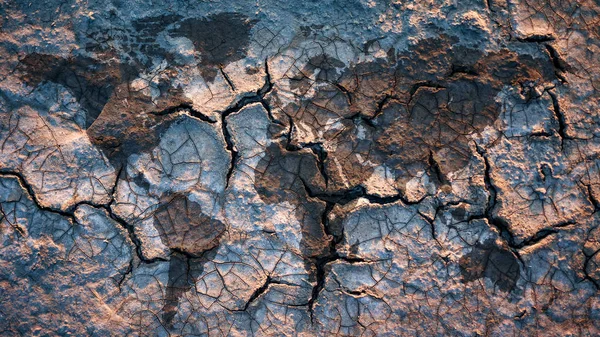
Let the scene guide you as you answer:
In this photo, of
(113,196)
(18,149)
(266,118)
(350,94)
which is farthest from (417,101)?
(18,149)

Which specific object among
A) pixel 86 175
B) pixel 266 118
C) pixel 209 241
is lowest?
pixel 209 241

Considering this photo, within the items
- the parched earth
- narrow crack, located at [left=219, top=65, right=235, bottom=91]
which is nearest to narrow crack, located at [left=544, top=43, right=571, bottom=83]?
the parched earth

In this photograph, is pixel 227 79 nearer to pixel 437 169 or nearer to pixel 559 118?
pixel 437 169

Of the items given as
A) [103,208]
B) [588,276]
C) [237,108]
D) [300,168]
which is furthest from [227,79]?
[588,276]

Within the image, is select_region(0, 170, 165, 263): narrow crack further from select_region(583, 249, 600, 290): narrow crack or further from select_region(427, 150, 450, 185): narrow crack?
select_region(583, 249, 600, 290): narrow crack

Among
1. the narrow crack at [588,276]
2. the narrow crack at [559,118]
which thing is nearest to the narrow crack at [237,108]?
the narrow crack at [559,118]

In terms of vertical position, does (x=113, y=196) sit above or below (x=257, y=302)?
above

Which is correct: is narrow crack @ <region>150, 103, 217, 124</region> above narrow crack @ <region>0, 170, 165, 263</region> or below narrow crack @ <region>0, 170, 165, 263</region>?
above

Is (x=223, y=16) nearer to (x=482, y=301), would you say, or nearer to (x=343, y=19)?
(x=343, y=19)
